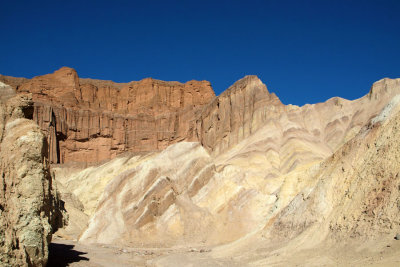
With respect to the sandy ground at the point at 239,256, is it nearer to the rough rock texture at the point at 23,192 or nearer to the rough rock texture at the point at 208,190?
the rough rock texture at the point at 208,190

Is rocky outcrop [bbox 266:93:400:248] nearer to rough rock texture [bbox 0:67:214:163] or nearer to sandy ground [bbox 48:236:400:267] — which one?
sandy ground [bbox 48:236:400:267]

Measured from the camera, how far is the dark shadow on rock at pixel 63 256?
68.9 feet

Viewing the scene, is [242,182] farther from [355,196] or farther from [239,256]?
[355,196]

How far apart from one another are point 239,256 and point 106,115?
7737cm

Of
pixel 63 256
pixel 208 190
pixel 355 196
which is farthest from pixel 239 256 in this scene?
pixel 208 190

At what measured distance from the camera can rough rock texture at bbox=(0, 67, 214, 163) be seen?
3610 inches

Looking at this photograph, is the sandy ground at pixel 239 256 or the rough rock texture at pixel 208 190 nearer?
the sandy ground at pixel 239 256

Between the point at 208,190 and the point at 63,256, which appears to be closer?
the point at 63,256

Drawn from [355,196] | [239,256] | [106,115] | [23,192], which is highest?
[106,115]

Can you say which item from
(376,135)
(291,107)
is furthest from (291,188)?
(291,107)

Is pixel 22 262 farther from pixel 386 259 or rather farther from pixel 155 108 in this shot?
pixel 155 108

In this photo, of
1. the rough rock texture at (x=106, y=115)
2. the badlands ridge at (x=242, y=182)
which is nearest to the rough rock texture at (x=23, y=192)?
the badlands ridge at (x=242, y=182)

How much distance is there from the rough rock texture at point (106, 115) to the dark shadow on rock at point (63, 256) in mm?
60672

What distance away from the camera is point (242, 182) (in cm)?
4153
